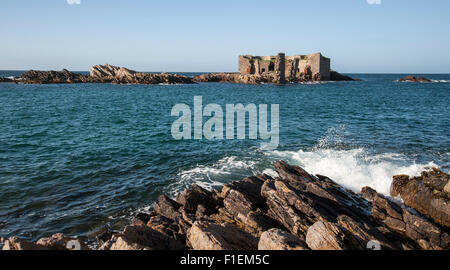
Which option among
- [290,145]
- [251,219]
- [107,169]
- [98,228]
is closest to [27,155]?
[107,169]

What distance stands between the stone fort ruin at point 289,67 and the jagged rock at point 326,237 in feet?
343

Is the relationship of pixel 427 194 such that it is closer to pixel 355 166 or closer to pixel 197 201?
pixel 355 166

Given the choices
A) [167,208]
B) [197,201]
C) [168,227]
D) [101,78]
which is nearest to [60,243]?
[168,227]

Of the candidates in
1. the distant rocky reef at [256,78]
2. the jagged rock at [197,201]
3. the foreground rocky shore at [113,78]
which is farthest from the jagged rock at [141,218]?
the distant rocky reef at [256,78]

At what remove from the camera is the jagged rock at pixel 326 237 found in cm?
761

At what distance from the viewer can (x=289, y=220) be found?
10734 mm

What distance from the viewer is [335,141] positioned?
25312 millimetres

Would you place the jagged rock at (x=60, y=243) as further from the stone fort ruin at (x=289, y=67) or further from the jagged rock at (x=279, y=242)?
the stone fort ruin at (x=289, y=67)

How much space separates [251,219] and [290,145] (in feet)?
49.5

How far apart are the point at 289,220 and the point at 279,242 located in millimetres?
3669

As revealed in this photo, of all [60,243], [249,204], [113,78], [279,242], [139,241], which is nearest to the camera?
[279,242]

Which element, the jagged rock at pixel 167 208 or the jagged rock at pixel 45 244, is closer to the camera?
the jagged rock at pixel 45 244

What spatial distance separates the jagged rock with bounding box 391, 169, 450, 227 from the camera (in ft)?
38.3

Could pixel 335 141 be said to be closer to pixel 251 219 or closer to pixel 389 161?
pixel 389 161
